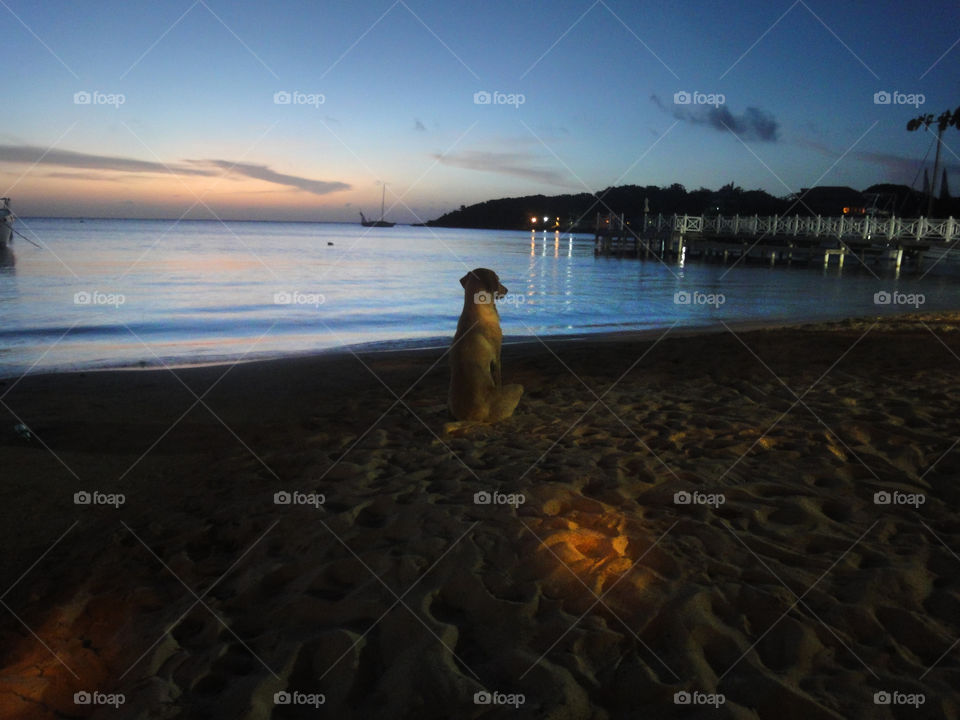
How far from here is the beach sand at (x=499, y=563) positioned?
2748mm

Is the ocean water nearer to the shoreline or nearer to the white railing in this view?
the shoreline

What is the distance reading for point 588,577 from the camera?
344cm

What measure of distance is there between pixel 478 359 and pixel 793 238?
47.8 m

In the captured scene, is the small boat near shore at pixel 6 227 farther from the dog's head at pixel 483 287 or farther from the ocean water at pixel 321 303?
the dog's head at pixel 483 287

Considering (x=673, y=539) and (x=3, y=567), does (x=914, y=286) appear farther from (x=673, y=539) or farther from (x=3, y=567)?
(x=3, y=567)

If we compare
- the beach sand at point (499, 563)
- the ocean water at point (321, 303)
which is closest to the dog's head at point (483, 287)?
the beach sand at point (499, 563)

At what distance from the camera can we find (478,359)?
20.7ft

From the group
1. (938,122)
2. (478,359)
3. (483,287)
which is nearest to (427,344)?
(483,287)

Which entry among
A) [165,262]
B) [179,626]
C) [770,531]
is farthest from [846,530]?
[165,262]

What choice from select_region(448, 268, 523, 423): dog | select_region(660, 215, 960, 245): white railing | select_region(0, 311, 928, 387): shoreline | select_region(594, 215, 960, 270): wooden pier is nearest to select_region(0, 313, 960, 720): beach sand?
select_region(448, 268, 523, 423): dog

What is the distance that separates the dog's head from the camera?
6.39 m

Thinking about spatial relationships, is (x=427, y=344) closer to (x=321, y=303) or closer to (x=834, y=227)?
(x=321, y=303)

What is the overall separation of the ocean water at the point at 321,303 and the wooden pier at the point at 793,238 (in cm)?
269

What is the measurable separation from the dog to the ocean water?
7.90 meters
